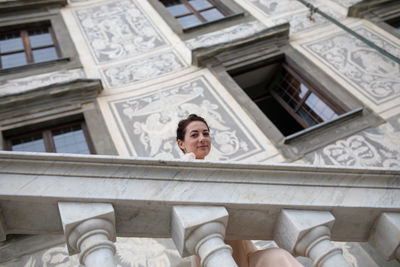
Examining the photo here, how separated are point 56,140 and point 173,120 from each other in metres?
1.65

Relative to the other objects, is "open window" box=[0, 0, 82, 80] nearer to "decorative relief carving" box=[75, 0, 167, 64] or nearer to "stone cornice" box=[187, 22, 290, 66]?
"decorative relief carving" box=[75, 0, 167, 64]

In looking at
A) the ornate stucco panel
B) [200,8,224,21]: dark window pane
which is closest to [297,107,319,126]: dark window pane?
the ornate stucco panel

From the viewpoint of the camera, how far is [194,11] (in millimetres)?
7594

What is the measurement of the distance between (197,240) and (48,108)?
404 cm

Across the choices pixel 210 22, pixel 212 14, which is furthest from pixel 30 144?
pixel 212 14

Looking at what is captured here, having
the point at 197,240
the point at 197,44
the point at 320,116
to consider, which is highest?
the point at 197,44

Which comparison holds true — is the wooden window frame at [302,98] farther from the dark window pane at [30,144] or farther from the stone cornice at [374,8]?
the dark window pane at [30,144]

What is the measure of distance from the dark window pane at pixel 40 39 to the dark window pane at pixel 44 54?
18 centimetres

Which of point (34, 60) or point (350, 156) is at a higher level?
point (34, 60)

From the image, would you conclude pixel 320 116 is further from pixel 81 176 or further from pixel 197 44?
pixel 81 176

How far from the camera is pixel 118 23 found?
23.8ft

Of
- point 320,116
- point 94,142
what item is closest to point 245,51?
point 320,116

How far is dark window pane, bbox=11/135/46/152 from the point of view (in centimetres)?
525

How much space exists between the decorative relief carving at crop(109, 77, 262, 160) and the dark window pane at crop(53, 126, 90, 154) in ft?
1.90
